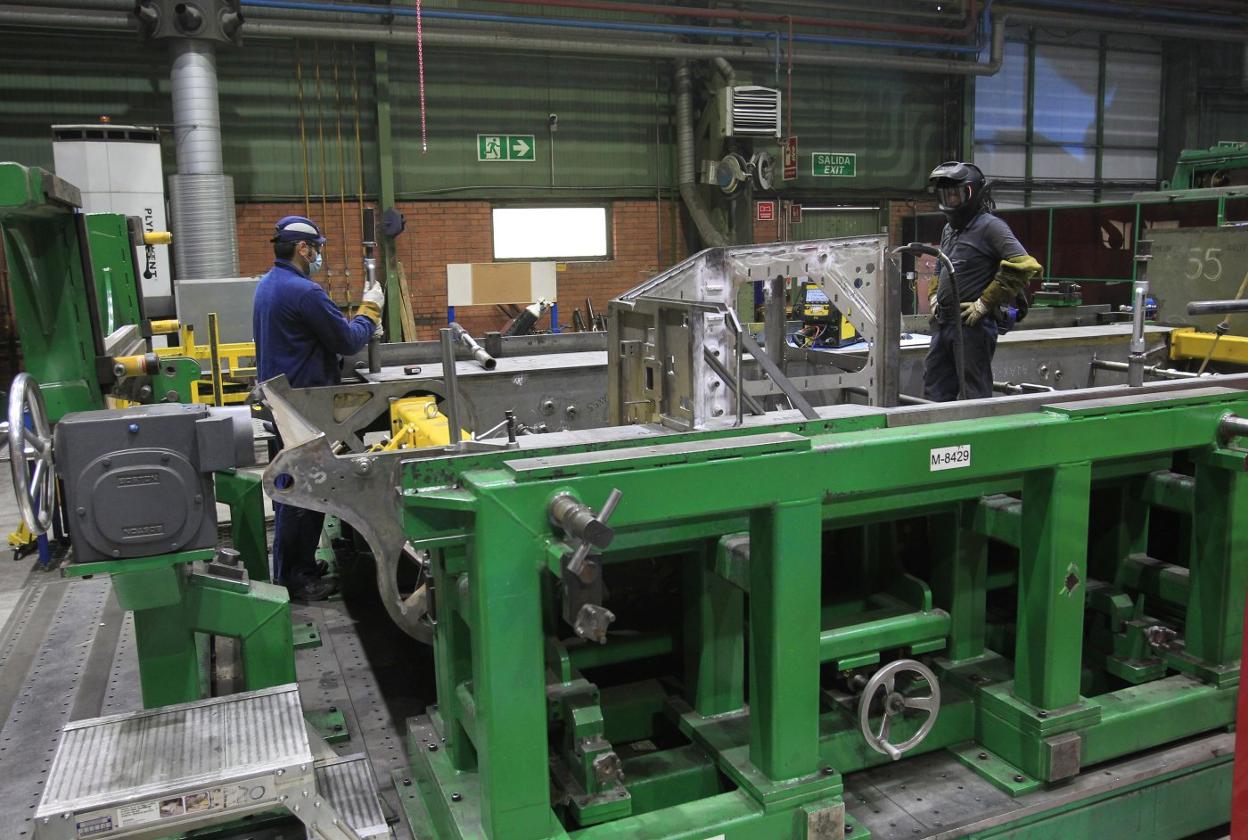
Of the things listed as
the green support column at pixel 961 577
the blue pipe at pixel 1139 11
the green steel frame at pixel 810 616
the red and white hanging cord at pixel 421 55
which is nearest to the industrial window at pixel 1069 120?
the blue pipe at pixel 1139 11

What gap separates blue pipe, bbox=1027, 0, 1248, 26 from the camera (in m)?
12.2

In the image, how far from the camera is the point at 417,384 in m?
3.98

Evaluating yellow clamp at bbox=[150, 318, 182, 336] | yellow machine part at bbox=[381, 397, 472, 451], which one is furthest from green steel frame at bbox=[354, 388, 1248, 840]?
yellow clamp at bbox=[150, 318, 182, 336]

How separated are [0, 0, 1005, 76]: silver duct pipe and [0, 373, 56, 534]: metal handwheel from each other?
755 cm

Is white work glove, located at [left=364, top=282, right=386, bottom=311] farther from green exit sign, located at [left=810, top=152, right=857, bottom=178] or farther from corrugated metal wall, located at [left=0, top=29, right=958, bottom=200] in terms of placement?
green exit sign, located at [left=810, top=152, right=857, bottom=178]

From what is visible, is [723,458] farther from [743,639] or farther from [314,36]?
[314,36]

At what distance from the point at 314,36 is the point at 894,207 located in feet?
23.6

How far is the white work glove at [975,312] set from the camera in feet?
12.4

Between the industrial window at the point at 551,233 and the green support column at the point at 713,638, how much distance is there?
347 inches

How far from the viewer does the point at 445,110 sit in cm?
1022

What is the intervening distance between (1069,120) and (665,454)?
13350 millimetres

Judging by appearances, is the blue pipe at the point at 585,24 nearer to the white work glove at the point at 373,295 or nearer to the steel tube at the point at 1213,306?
the white work glove at the point at 373,295

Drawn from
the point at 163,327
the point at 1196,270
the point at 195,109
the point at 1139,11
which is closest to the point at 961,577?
the point at 1196,270

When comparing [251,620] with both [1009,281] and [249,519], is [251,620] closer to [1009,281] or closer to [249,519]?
[249,519]
